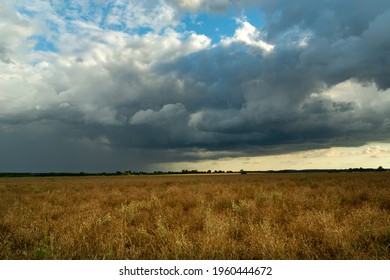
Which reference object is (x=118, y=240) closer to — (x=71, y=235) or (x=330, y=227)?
(x=71, y=235)

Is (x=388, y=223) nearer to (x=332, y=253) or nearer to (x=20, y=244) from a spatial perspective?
(x=332, y=253)

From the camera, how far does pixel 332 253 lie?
5.44m

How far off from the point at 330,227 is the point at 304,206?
3.98m

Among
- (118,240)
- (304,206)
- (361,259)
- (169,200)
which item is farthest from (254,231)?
(169,200)

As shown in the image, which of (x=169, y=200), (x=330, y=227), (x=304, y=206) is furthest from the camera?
(x=169, y=200)

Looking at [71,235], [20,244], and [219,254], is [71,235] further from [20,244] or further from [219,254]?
[219,254]

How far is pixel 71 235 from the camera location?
6.62 meters

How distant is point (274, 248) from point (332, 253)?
1.13 m

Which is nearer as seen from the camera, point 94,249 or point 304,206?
point 94,249

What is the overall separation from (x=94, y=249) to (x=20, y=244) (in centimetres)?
197

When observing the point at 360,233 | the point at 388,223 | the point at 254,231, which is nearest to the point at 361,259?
the point at 360,233
